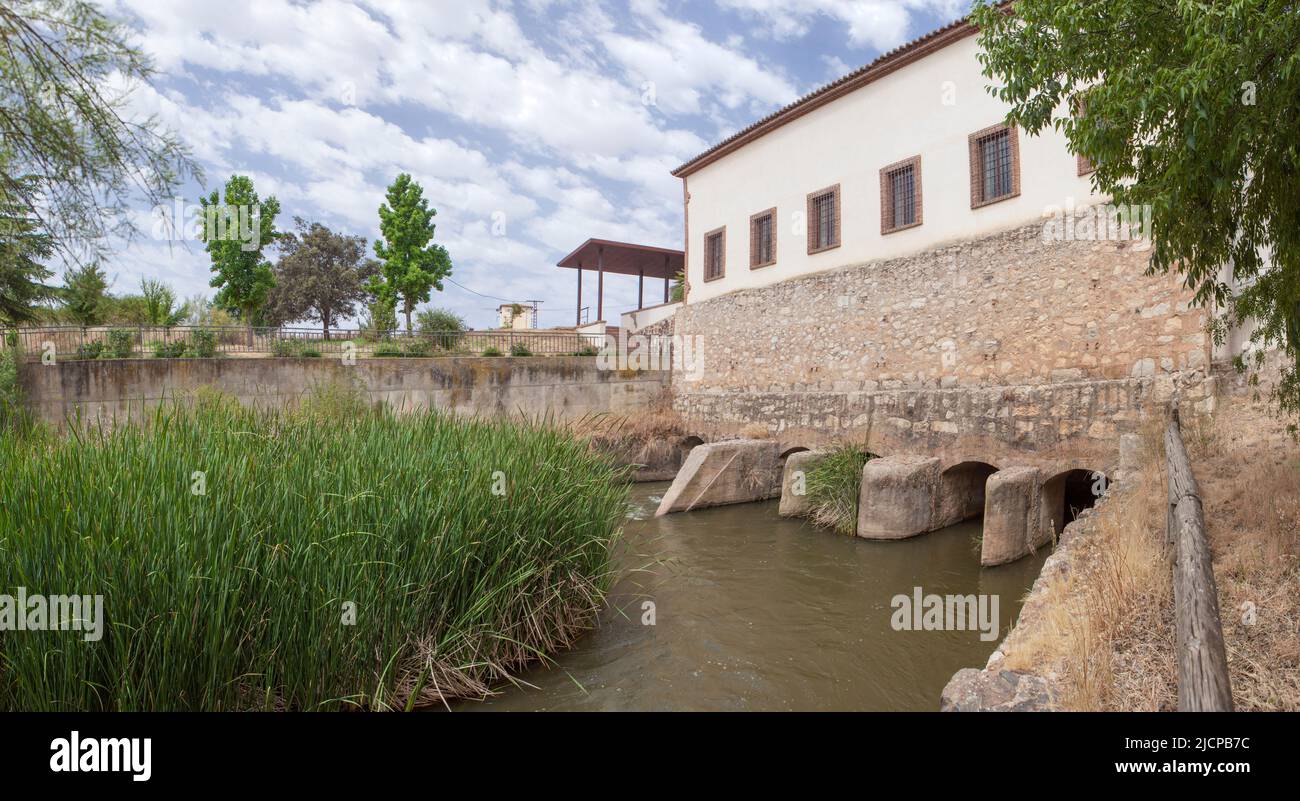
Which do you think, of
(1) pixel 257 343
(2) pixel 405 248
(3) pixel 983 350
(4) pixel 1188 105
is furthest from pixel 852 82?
(2) pixel 405 248

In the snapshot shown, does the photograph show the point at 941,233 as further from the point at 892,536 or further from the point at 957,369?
the point at 892,536

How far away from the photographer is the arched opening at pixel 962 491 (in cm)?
1147

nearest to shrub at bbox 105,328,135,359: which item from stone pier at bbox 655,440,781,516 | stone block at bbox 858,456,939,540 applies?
stone pier at bbox 655,440,781,516

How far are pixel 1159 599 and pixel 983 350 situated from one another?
8104mm

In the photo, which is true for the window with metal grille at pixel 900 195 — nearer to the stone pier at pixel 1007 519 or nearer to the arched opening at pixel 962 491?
the arched opening at pixel 962 491

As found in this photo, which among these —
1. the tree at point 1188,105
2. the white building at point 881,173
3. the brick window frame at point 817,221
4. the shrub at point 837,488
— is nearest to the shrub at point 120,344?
the white building at point 881,173

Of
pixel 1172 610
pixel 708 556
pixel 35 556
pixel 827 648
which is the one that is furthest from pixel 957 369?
pixel 35 556

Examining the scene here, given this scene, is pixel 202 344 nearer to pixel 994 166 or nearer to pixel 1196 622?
pixel 994 166

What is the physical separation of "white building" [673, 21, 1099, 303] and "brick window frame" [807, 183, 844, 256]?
31 mm

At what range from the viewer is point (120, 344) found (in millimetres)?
15820

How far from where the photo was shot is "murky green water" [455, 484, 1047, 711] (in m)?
5.41

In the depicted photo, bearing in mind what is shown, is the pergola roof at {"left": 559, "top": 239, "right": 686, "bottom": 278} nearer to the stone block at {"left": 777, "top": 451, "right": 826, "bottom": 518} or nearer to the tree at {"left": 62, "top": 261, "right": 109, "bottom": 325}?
the stone block at {"left": 777, "top": 451, "right": 826, "bottom": 518}

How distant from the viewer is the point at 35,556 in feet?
11.8
